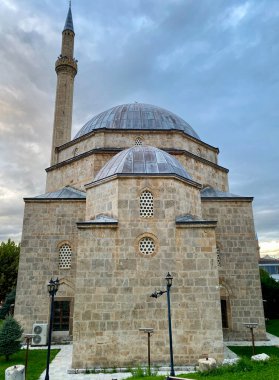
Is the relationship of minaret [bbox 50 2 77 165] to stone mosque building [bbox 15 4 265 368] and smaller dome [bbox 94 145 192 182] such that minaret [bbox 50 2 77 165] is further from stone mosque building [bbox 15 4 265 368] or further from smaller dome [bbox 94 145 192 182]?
smaller dome [bbox 94 145 192 182]

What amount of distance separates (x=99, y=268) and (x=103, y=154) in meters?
6.70

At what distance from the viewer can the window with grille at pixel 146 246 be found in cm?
916

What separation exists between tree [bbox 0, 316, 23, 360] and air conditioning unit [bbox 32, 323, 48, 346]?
1.99m

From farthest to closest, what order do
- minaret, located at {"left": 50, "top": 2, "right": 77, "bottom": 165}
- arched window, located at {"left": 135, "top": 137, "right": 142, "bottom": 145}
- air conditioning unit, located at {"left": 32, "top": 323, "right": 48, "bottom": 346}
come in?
minaret, located at {"left": 50, "top": 2, "right": 77, "bottom": 165}, arched window, located at {"left": 135, "top": 137, "right": 142, "bottom": 145}, air conditioning unit, located at {"left": 32, "top": 323, "right": 48, "bottom": 346}

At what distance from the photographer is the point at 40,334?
1145 centimetres

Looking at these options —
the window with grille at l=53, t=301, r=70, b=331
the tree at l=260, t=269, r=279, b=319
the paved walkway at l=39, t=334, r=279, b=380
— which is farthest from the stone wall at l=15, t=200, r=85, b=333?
the tree at l=260, t=269, r=279, b=319

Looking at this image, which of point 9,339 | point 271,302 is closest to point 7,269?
point 9,339

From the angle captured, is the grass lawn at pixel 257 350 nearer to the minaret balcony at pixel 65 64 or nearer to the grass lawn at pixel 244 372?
the grass lawn at pixel 244 372

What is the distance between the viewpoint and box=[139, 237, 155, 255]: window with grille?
9164 millimetres

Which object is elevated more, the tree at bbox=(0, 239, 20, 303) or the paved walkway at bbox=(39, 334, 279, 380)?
the tree at bbox=(0, 239, 20, 303)

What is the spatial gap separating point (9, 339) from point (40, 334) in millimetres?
2414

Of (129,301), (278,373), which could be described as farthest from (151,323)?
(278,373)

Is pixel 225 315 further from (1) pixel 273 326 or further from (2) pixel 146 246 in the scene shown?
(1) pixel 273 326

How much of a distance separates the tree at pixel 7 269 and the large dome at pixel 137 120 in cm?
1053
